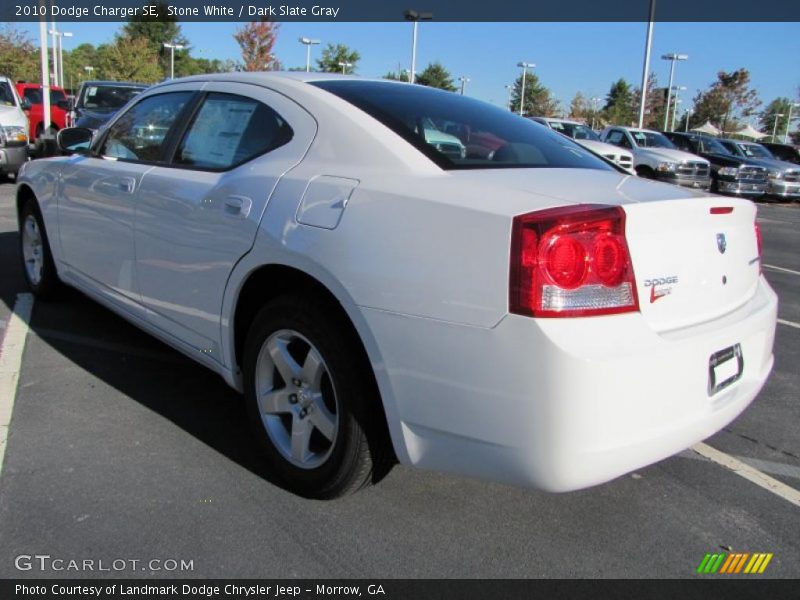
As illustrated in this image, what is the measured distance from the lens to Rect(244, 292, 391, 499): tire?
2.48 metres

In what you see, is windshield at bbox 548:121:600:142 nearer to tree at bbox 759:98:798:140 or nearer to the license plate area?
the license plate area

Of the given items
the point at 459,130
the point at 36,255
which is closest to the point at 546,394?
the point at 459,130

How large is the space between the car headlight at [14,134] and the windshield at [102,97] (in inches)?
135

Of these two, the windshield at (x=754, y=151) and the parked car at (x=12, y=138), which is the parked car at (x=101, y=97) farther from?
the windshield at (x=754, y=151)

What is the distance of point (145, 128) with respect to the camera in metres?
3.93

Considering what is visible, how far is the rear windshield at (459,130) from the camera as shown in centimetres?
274

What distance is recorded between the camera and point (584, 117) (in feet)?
205

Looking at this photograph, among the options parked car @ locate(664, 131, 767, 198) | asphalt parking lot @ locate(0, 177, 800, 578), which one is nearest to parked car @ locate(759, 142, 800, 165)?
parked car @ locate(664, 131, 767, 198)

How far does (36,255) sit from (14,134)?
8338 millimetres

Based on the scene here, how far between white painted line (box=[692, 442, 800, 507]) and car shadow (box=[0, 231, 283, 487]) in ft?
6.39

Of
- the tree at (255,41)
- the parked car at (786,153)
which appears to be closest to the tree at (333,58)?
the tree at (255,41)

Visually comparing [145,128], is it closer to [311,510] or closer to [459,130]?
[459,130]

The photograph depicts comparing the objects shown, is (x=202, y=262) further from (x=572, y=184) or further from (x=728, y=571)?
(x=728, y=571)

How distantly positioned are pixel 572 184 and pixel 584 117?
210 ft
